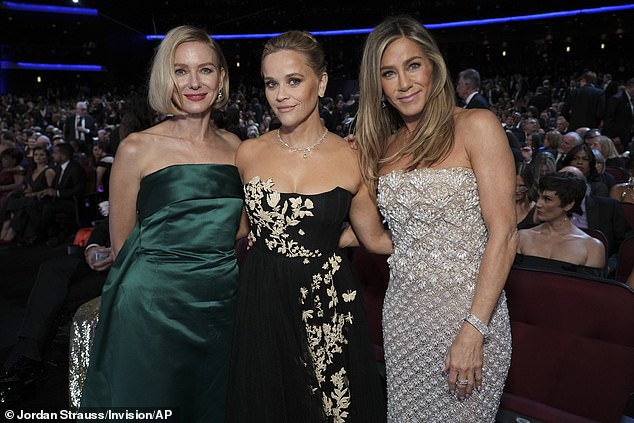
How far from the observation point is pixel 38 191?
7.59 metres

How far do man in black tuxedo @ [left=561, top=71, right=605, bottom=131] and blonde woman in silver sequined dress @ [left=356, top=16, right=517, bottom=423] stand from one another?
7999 millimetres

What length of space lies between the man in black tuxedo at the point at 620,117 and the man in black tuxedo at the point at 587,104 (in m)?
0.12

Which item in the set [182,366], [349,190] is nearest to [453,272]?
[349,190]

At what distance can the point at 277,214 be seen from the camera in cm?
187

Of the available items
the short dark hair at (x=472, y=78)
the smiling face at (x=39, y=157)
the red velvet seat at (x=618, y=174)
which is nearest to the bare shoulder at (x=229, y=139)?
the short dark hair at (x=472, y=78)

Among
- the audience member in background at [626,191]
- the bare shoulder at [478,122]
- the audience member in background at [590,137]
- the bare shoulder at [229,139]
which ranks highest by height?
the bare shoulder at [478,122]

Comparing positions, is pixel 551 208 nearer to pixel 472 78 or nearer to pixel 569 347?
pixel 569 347

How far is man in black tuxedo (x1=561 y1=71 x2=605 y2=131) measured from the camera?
29.1 ft

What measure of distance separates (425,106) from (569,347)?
3.40ft

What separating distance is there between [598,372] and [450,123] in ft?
3.45

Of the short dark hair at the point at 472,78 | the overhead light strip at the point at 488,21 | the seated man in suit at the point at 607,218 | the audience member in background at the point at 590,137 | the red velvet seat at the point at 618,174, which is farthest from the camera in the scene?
the overhead light strip at the point at 488,21

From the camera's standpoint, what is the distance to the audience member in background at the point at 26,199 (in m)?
7.50

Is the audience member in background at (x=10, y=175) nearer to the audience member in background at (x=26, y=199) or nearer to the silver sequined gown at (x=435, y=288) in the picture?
the audience member in background at (x=26, y=199)

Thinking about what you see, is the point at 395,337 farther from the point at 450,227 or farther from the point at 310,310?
the point at 450,227
